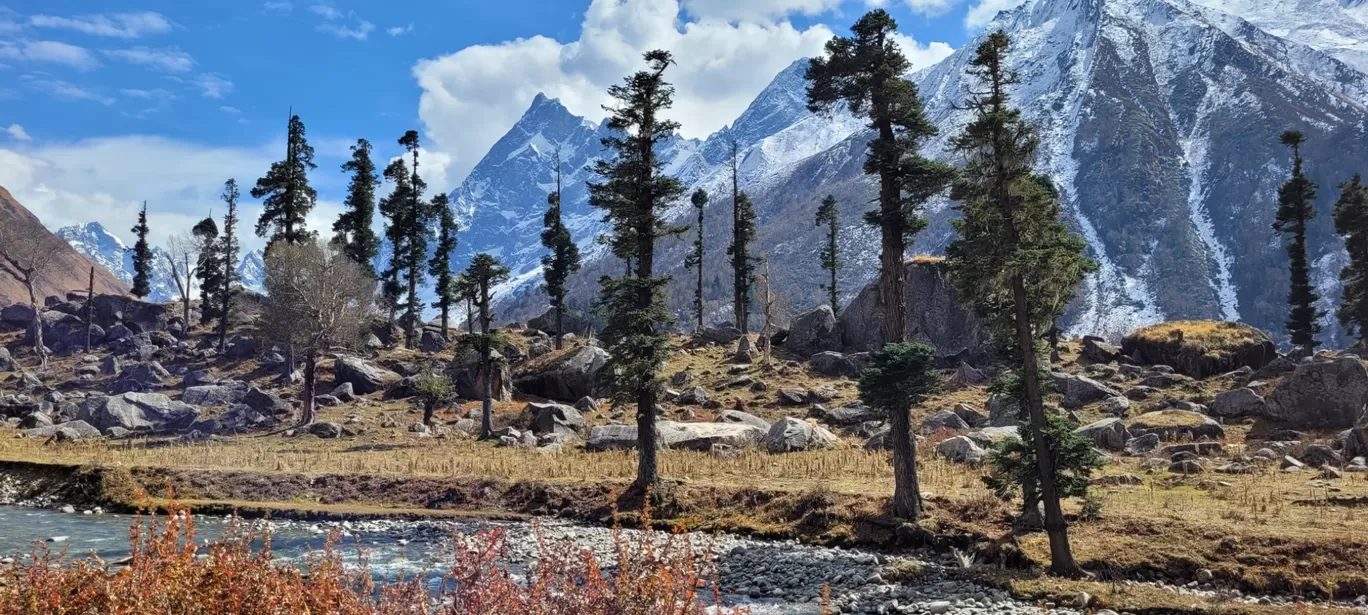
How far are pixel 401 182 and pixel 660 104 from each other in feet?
169

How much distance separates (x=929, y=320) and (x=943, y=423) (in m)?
21.9

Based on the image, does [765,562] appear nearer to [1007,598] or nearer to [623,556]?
Answer: [1007,598]

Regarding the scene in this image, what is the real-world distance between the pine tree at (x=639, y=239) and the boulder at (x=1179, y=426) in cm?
2126

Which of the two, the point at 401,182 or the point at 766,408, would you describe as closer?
the point at 766,408

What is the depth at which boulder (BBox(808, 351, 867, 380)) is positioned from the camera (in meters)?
55.2

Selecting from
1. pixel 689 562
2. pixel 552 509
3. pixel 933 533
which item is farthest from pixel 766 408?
pixel 689 562

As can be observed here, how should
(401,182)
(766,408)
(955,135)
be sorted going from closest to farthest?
(955,135) → (766,408) → (401,182)

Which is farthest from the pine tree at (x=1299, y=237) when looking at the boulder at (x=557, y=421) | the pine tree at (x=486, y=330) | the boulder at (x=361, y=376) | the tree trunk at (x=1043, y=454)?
the boulder at (x=361, y=376)

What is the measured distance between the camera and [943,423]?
38.2m

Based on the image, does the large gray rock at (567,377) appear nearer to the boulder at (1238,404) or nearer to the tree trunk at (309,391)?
the tree trunk at (309,391)

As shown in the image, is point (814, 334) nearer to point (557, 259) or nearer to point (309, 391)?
point (557, 259)

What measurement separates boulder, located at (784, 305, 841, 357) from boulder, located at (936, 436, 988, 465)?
29511mm

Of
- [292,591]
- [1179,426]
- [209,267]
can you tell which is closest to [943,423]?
[1179,426]

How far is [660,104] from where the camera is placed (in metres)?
28.3
